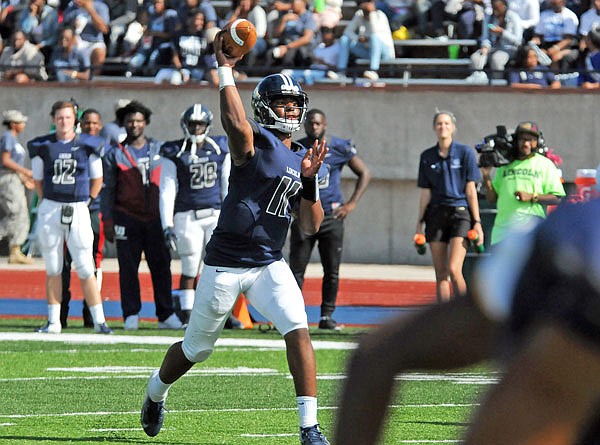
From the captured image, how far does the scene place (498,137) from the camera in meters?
12.1

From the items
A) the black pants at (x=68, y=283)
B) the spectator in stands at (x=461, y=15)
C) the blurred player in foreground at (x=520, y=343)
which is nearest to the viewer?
the blurred player in foreground at (x=520, y=343)

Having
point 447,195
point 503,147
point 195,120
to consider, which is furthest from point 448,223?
point 195,120

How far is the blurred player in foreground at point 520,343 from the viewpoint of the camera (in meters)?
1.76

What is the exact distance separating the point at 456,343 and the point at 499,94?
18.7 meters

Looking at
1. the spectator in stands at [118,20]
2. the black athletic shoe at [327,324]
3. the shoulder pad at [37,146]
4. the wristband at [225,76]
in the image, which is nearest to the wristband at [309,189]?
the wristband at [225,76]

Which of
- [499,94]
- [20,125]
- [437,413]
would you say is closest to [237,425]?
[437,413]

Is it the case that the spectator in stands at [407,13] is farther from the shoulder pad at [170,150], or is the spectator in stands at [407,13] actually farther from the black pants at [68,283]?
the shoulder pad at [170,150]

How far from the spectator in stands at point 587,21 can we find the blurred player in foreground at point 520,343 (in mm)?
18821

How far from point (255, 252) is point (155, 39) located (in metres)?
15.4

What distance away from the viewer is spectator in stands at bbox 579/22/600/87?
768 inches

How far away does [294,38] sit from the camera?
69.8 ft

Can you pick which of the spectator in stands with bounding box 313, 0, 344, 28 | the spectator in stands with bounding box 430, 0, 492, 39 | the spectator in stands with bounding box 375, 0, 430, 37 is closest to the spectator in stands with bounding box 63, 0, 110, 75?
the spectator in stands with bounding box 313, 0, 344, 28

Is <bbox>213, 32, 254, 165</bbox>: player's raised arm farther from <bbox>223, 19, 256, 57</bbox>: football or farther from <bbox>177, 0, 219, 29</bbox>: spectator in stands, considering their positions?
<bbox>177, 0, 219, 29</bbox>: spectator in stands

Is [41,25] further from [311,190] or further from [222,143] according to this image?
[311,190]
